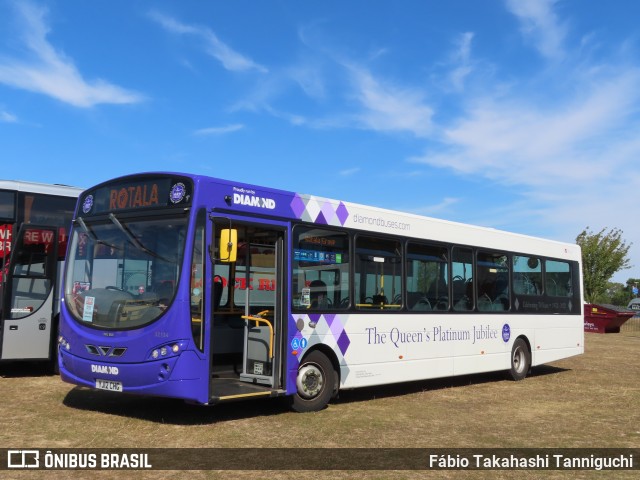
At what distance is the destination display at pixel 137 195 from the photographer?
8.16 m

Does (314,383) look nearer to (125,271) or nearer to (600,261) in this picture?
(125,271)

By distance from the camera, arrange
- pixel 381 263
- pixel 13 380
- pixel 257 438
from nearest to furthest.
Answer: pixel 257 438, pixel 381 263, pixel 13 380

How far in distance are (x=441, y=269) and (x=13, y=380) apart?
7709 mm

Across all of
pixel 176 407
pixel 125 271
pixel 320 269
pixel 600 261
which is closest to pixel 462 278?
pixel 320 269

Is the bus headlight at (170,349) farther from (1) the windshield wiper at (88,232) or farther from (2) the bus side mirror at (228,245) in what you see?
(1) the windshield wiper at (88,232)

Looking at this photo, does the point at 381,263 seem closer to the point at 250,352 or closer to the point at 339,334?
the point at 339,334

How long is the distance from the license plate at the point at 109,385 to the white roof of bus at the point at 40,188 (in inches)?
222

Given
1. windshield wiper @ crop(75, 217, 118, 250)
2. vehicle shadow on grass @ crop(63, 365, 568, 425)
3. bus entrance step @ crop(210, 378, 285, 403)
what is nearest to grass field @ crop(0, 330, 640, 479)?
vehicle shadow on grass @ crop(63, 365, 568, 425)

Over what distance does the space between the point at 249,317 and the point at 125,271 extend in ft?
5.95

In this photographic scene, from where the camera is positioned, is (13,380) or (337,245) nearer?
(337,245)

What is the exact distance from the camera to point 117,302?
324 inches

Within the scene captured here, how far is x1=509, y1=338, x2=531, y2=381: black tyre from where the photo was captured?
46.0ft

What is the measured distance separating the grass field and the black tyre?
1368 mm

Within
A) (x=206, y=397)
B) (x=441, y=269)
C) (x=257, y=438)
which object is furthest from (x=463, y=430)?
(x=441, y=269)
